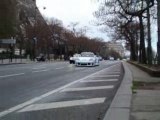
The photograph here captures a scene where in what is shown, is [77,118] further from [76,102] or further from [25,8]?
[25,8]

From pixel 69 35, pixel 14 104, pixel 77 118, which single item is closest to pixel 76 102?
pixel 14 104

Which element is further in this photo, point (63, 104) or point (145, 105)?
point (63, 104)

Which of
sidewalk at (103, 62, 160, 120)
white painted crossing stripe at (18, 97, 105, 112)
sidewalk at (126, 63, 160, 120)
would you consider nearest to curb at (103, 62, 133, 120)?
sidewalk at (103, 62, 160, 120)

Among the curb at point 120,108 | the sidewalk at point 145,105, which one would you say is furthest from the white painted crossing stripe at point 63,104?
the sidewalk at point 145,105

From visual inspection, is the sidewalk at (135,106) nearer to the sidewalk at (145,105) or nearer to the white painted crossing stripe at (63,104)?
the sidewalk at (145,105)

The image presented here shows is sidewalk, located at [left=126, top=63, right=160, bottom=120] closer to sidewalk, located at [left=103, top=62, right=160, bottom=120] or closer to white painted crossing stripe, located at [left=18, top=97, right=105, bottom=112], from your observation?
sidewalk, located at [left=103, top=62, right=160, bottom=120]

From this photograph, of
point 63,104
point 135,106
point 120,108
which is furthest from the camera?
point 63,104

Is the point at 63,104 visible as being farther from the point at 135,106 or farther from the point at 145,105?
the point at 145,105

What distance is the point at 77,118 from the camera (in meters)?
10.1

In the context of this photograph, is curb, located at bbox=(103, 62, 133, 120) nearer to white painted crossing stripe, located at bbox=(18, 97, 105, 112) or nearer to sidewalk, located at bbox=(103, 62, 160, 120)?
sidewalk, located at bbox=(103, 62, 160, 120)

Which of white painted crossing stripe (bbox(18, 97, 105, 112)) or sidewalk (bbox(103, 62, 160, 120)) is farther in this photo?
white painted crossing stripe (bbox(18, 97, 105, 112))

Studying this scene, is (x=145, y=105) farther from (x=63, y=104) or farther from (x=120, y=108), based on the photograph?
(x=63, y=104)

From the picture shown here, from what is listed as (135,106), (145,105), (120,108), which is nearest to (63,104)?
(120,108)

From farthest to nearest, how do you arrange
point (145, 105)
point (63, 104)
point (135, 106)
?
point (63, 104) → point (145, 105) → point (135, 106)
